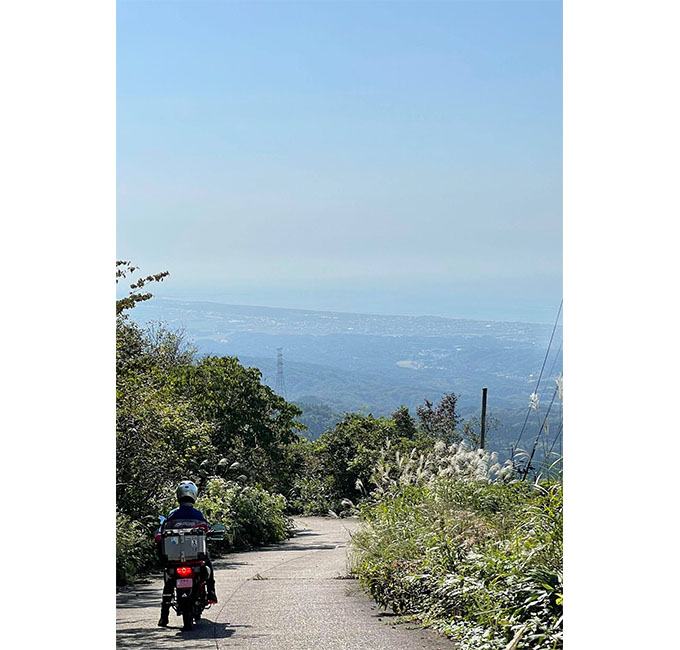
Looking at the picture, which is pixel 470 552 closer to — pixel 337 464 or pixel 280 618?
pixel 280 618

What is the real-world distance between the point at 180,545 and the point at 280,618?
0.83m

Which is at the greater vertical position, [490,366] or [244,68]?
[244,68]

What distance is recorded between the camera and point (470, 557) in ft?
12.8

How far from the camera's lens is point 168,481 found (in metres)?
7.80

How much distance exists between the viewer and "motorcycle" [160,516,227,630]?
162 inches

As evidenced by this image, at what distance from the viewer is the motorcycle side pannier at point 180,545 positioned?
4.12 meters

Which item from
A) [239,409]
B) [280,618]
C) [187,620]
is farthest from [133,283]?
[239,409]

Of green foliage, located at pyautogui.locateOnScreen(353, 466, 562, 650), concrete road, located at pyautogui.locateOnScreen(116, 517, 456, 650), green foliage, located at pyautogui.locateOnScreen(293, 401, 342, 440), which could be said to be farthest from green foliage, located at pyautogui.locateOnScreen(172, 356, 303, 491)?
green foliage, located at pyautogui.locateOnScreen(293, 401, 342, 440)

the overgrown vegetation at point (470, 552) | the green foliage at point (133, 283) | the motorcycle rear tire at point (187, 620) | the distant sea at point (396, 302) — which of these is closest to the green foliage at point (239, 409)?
the overgrown vegetation at point (470, 552)

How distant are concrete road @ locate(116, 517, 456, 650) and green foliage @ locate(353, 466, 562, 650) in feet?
0.58

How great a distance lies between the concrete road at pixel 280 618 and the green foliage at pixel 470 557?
0.58 feet
